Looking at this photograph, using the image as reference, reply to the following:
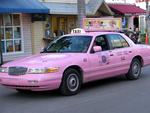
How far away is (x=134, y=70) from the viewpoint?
1152 cm

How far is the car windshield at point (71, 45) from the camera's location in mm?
10008

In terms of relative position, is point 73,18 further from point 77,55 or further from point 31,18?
point 77,55

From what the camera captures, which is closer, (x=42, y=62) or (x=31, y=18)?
(x=42, y=62)

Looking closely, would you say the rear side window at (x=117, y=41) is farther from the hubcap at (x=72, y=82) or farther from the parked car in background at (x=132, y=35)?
the parked car in background at (x=132, y=35)

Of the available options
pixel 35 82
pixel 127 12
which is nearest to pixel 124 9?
pixel 127 12

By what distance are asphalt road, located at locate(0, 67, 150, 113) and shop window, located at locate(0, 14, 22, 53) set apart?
9.67 m

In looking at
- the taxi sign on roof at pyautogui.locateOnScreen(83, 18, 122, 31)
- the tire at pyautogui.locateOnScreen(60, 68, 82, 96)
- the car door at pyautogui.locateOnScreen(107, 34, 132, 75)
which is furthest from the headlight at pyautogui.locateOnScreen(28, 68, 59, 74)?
the taxi sign on roof at pyautogui.locateOnScreen(83, 18, 122, 31)

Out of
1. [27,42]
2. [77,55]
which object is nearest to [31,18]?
[27,42]

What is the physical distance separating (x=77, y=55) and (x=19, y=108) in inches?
85.3

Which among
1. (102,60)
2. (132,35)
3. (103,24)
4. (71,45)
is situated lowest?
(102,60)

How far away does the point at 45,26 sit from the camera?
2298 centimetres

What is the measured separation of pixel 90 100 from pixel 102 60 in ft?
5.77

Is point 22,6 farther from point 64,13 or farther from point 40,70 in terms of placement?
point 40,70

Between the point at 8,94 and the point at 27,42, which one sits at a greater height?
the point at 27,42
